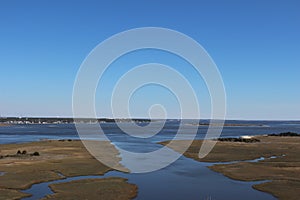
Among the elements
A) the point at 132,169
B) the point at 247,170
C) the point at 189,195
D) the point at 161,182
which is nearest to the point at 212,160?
the point at 247,170

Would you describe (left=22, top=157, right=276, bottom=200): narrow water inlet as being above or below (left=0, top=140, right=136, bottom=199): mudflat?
below

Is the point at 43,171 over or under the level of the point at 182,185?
over

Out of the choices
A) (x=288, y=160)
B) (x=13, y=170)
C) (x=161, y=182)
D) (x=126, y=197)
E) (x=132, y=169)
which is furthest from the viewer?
(x=288, y=160)

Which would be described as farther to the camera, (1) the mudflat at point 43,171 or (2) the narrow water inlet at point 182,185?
(1) the mudflat at point 43,171

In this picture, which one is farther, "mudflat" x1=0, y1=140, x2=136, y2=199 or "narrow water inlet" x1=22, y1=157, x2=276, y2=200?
"mudflat" x1=0, y1=140, x2=136, y2=199

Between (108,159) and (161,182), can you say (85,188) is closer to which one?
(161,182)

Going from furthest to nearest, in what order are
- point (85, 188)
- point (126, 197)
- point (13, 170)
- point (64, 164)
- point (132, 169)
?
point (64, 164) < point (132, 169) < point (13, 170) < point (85, 188) < point (126, 197)

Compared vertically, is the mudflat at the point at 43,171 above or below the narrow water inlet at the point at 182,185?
above

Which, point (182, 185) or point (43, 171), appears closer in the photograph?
point (182, 185)

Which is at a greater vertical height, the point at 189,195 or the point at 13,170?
the point at 13,170

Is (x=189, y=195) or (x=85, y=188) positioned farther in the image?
(x=85, y=188)
